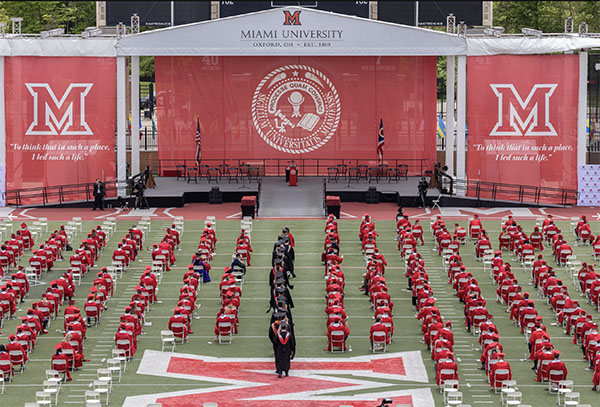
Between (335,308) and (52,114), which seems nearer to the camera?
(335,308)

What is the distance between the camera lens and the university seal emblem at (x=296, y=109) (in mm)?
66812

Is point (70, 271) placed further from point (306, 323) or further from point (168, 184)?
point (168, 184)

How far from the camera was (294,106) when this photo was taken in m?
67.0

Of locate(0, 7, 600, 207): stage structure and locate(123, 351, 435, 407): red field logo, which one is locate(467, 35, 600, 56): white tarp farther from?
locate(123, 351, 435, 407): red field logo

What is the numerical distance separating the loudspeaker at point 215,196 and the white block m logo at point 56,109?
6.56 m

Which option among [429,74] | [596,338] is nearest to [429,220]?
[429,74]

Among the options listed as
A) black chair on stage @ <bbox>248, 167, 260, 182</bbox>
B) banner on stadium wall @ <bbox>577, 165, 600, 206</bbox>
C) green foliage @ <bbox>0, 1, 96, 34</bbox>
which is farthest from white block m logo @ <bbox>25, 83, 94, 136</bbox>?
green foliage @ <bbox>0, 1, 96, 34</bbox>

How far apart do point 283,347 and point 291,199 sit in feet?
81.5

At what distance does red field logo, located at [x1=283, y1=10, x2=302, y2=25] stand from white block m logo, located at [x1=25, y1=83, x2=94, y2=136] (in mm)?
9013

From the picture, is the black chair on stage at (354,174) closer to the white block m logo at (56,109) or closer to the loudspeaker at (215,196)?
the loudspeaker at (215,196)

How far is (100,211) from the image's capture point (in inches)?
2360

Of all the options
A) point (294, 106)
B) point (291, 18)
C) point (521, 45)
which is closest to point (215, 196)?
point (294, 106)

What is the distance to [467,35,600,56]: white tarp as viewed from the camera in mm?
60688

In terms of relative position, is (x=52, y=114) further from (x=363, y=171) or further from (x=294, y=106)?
(x=363, y=171)
